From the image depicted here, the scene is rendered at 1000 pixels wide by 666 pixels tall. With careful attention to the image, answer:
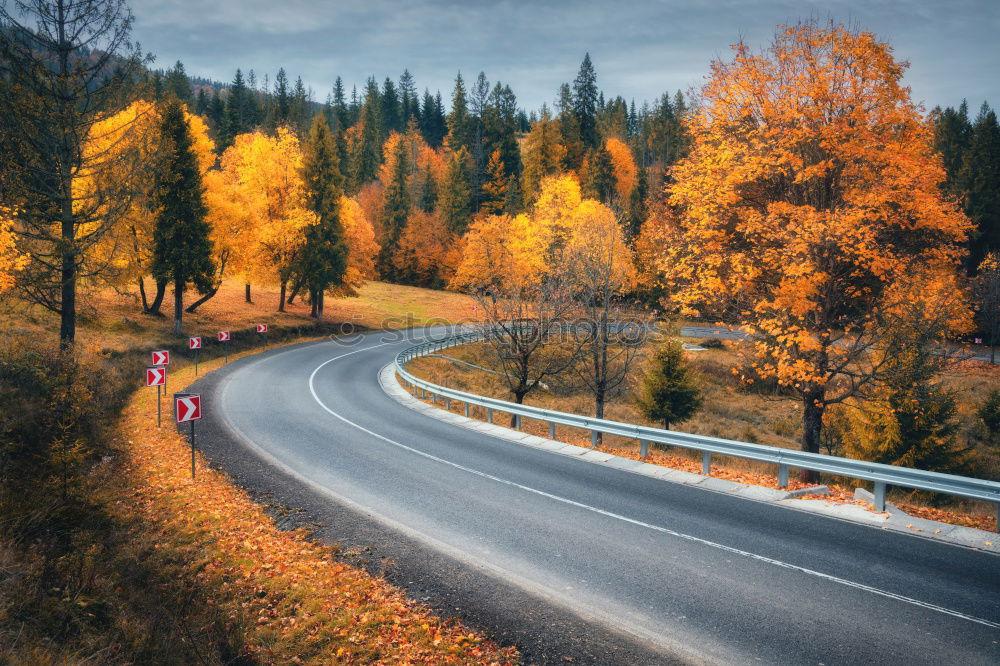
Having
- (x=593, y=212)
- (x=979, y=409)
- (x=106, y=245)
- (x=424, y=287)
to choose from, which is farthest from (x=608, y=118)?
(x=106, y=245)

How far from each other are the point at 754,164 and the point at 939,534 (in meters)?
7.90

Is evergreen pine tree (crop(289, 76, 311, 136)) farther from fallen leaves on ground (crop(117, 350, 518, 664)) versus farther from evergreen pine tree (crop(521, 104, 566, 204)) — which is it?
fallen leaves on ground (crop(117, 350, 518, 664))

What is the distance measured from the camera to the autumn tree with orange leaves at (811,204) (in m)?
11.4

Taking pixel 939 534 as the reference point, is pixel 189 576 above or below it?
below

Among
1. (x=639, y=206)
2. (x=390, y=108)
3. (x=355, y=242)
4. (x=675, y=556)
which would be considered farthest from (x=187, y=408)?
(x=390, y=108)

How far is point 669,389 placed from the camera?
86.3 ft

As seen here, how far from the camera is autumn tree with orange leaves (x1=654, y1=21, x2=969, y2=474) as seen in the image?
37.4ft

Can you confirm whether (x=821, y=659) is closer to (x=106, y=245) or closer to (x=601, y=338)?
(x=601, y=338)

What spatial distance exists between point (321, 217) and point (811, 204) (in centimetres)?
3529

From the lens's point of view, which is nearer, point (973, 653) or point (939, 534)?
point (973, 653)

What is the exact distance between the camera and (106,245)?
26.6m

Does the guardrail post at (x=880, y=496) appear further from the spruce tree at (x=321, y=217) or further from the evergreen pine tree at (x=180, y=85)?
the evergreen pine tree at (x=180, y=85)

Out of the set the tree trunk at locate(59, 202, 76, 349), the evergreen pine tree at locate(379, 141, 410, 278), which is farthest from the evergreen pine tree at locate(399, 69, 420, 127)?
the tree trunk at locate(59, 202, 76, 349)

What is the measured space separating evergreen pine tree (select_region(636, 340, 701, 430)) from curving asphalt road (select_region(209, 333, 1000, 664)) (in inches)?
554
